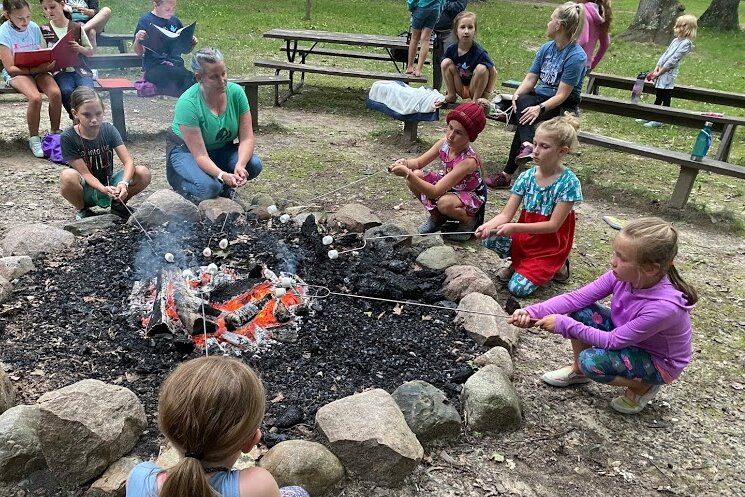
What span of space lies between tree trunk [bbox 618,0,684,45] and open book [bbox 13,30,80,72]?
1413cm

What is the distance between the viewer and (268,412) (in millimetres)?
2508

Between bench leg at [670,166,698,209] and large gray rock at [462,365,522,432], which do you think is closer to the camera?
large gray rock at [462,365,522,432]

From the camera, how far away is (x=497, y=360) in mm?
2918

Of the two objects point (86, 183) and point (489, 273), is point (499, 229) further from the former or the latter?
point (86, 183)

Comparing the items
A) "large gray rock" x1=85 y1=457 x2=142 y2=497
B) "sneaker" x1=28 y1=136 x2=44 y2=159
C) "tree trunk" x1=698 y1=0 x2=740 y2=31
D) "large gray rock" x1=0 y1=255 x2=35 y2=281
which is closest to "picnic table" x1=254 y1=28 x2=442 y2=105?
"sneaker" x1=28 y1=136 x2=44 y2=159

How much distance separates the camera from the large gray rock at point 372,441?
2.28 metres

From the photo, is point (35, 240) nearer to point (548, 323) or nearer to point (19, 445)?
point (19, 445)

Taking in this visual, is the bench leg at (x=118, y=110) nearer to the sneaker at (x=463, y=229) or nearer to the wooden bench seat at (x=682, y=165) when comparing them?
the sneaker at (x=463, y=229)

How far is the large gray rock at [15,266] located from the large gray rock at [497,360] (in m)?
2.57

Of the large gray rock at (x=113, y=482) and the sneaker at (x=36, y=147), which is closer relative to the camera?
the large gray rock at (x=113, y=482)

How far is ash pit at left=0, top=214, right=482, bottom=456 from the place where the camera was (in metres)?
2.65

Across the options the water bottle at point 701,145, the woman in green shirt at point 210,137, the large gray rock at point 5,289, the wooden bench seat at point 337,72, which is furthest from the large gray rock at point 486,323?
the wooden bench seat at point 337,72

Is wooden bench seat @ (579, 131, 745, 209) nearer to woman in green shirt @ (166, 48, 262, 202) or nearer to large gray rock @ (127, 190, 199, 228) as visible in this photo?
woman in green shirt @ (166, 48, 262, 202)

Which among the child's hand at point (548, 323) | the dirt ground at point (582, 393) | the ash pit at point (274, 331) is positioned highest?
the child's hand at point (548, 323)
